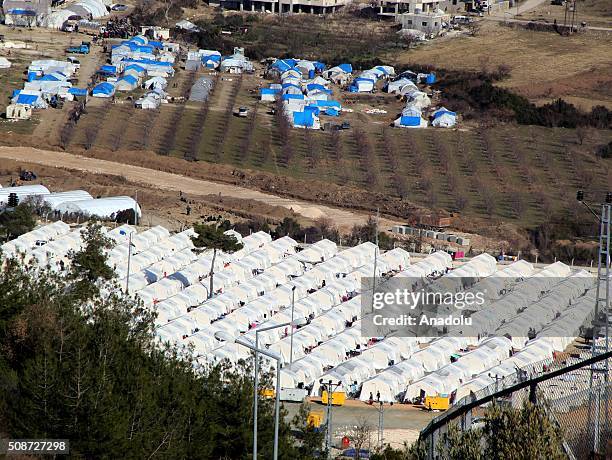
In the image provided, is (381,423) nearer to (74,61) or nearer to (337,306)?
(337,306)

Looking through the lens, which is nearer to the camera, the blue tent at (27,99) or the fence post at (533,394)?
Result: the fence post at (533,394)

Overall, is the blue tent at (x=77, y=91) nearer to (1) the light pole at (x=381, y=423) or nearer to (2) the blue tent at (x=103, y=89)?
(2) the blue tent at (x=103, y=89)

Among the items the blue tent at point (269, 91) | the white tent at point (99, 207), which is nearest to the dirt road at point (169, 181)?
the white tent at point (99, 207)

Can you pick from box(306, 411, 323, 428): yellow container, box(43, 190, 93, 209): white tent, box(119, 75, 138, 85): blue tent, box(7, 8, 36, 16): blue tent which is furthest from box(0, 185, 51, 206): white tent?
box(7, 8, 36, 16): blue tent

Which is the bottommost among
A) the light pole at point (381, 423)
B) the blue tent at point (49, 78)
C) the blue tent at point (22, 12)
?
the blue tent at point (49, 78)

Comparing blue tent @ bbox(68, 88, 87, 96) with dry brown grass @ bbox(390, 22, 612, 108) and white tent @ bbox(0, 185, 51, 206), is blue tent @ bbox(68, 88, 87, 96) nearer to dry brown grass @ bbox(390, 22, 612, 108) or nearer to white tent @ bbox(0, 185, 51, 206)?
white tent @ bbox(0, 185, 51, 206)

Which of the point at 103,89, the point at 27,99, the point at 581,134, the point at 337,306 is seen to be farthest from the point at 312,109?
the point at 337,306
